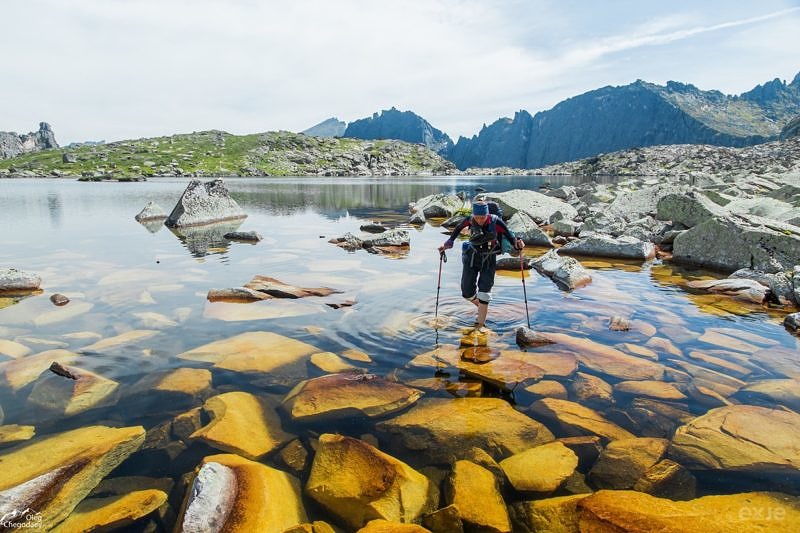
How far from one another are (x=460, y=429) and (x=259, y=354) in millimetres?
5297

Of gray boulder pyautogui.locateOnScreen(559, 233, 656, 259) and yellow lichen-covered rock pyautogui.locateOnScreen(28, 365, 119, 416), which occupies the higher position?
gray boulder pyautogui.locateOnScreen(559, 233, 656, 259)

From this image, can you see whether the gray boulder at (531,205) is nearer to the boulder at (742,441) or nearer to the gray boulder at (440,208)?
the gray boulder at (440,208)

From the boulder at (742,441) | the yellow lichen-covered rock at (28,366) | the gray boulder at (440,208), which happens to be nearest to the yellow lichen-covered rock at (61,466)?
the yellow lichen-covered rock at (28,366)

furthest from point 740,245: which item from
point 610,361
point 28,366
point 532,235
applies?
point 28,366

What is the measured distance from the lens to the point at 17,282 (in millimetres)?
15547

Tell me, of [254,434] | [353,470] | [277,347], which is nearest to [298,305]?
[277,347]

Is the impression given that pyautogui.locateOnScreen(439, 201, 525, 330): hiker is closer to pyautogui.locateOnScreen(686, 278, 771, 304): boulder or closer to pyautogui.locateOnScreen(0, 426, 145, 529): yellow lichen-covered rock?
pyautogui.locateOnScreen(0, 426, 145, 529): yellow lichen-covered rock

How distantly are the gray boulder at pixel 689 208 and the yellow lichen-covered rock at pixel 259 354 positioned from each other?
82.0ft

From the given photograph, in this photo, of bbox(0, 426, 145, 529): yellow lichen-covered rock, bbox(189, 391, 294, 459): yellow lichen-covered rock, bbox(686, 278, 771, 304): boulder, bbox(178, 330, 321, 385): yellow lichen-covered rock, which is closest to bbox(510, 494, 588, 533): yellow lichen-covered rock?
bbox(189, 391, 294, 459): yellow lichen-covered rock

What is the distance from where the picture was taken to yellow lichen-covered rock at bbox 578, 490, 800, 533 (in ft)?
16.7

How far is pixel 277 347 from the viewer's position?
1078 centimetres

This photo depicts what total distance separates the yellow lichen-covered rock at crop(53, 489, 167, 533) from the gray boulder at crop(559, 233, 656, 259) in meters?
23.7

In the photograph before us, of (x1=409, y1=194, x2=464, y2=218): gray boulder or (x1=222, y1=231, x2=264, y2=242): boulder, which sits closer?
(x1=222, y1=231, x2=264, y2=242): boulder

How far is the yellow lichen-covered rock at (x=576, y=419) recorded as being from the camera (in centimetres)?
736
